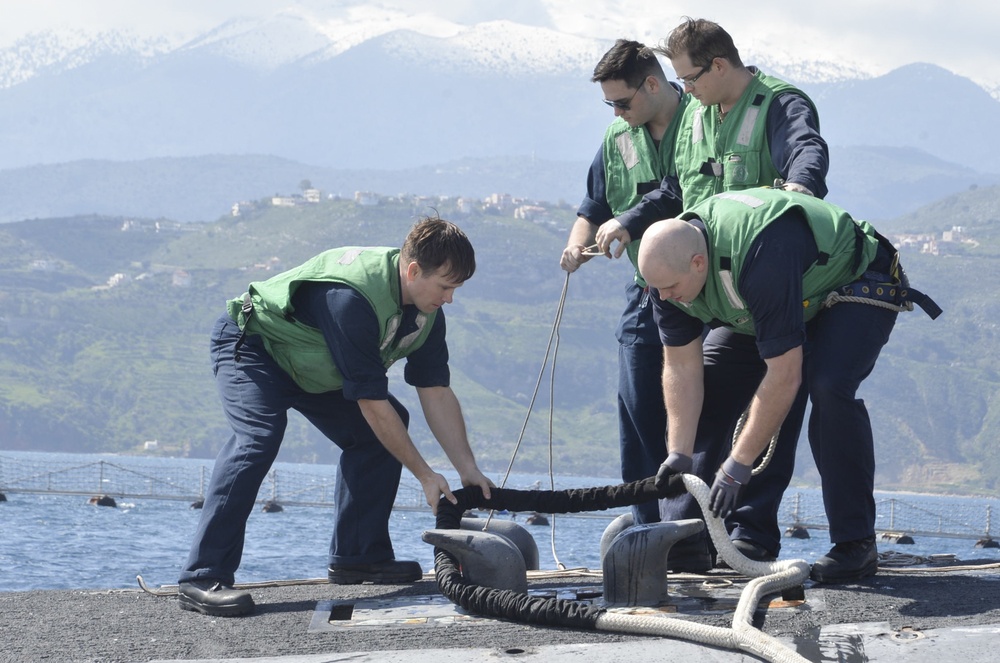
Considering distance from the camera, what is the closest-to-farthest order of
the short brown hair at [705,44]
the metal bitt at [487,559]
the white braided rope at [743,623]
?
1. the white braided rope at [743,623]
2. the metal bitt at [487,559]
3. the short brown hair at [705,44]

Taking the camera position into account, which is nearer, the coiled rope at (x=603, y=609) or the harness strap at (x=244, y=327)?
the coiled rope at (x=603, y=609)

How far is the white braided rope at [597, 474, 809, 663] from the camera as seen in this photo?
3.32 metres

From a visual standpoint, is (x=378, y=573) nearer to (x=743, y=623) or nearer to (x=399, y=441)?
(x=399, y=441)

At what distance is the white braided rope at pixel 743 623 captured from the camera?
10.9 ft

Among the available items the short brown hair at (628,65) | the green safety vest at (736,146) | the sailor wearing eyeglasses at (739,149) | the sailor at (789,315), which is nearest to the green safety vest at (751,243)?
the sailor at (789,315)

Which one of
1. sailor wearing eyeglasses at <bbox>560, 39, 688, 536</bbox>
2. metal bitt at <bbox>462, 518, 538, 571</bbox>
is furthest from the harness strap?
sailor wearing eyeglasses at <bbox>560, 39, 688, 536</bbox>

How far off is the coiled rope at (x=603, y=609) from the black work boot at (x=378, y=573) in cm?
60

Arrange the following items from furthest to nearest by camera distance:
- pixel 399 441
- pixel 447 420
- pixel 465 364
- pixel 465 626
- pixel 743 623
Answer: pixel 465 364 → pixel 447 420 → pixel 399 441 → pixel 465 626 → pixel 743 623

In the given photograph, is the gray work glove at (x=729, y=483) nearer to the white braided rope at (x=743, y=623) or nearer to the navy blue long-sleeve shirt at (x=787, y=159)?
the white braided rope at (x=743, y=623)

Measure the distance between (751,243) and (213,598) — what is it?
7.55ft

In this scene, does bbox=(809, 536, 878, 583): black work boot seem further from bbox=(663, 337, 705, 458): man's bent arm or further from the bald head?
the bald head

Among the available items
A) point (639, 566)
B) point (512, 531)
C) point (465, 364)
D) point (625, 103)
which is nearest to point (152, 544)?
point (512, 531)

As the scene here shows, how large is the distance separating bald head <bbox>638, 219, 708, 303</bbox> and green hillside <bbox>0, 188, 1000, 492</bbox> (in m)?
131

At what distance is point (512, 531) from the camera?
5902 mm
